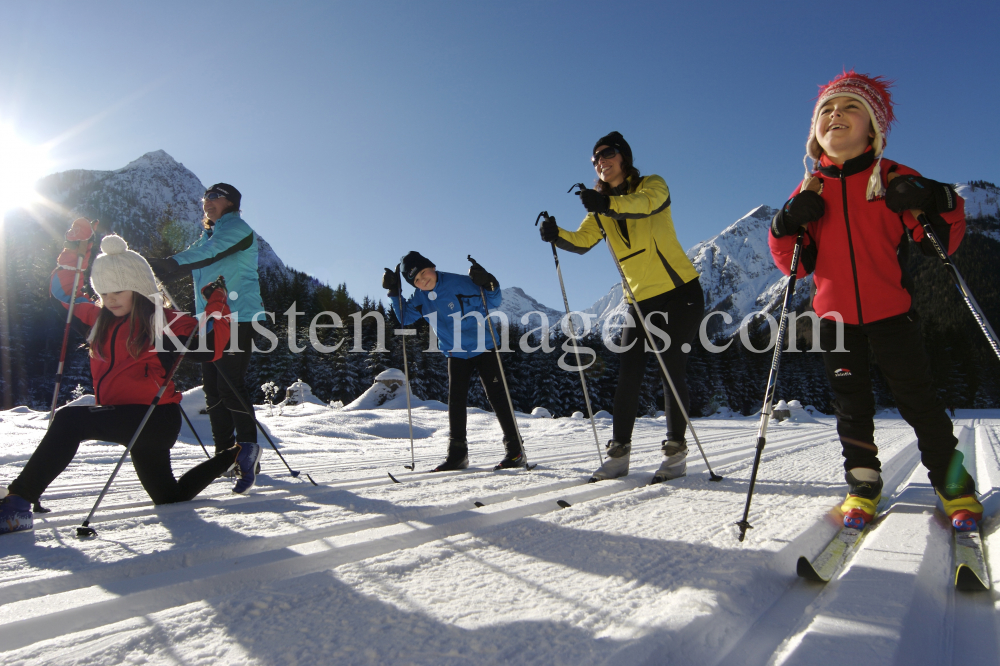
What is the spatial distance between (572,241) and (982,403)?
6085 centimetres

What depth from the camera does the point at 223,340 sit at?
8.00 feet

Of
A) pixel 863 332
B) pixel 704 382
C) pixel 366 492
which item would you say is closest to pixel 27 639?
pixel 366 492

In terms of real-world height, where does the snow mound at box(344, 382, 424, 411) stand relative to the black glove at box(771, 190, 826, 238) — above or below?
below

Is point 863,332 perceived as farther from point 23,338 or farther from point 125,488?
point 23,338

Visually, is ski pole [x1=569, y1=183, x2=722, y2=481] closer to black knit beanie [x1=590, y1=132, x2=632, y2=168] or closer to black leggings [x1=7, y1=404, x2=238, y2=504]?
black knit beanie [x1=590, y1=132, x2=632, y2=168]

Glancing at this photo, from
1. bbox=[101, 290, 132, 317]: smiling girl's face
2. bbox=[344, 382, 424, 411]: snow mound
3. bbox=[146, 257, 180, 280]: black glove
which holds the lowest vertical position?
bbox=[344, 382, 424, 411]: snow mound

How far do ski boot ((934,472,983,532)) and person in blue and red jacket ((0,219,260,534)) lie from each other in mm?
2956

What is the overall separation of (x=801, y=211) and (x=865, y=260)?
11.9 inches

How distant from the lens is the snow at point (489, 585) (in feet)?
2.79

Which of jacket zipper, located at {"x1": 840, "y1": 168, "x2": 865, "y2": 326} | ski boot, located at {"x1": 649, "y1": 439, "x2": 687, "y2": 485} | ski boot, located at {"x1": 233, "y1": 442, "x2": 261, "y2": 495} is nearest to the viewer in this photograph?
jacket zipper, located at {"x1": 840, "y1": 168, "x2": 865, "y2": 326}

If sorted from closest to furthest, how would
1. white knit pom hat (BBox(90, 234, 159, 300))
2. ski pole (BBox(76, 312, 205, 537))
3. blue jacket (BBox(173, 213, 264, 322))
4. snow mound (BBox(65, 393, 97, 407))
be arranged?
1. ski pole (BBox(76, 312, 205, 537))
2. snow mound (BBox(65, 393, 97, 407))
3. white knit pom hat (BBox(90, 234, 159, 300))
4. blue jacket (BBox(173, 213, 264, 322))

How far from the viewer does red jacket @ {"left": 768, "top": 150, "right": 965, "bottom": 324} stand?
1.84 m

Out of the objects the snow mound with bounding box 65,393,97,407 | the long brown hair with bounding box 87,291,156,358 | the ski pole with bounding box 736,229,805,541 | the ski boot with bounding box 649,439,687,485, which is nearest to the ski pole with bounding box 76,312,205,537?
the long brown hair with bounding box 87,291,156,358

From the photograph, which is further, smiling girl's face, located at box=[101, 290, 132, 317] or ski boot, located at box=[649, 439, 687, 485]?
ski boot, located at box=[649, 439, 687, 485]
